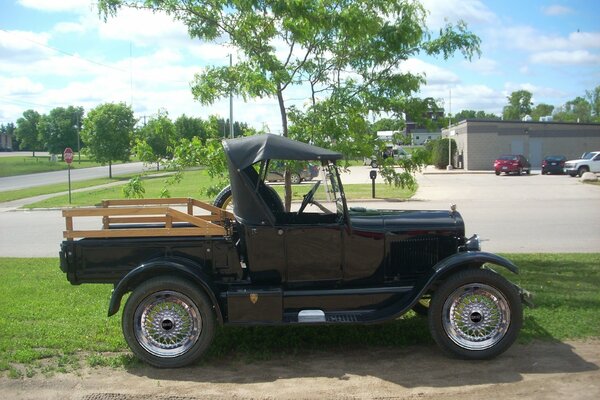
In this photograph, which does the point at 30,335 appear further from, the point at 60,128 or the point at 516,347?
the point at 60,128

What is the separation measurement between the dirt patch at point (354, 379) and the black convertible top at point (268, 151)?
5.98 ft

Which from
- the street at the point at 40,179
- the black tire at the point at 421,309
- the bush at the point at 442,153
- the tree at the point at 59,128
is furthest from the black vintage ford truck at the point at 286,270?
the tree at the point at 59,128

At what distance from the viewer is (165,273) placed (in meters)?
5.48

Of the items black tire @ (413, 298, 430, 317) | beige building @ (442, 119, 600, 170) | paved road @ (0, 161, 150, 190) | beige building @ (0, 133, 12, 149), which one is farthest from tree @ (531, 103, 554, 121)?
black tire @ (413, 298, 430, 317)

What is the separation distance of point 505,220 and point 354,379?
42.3ft

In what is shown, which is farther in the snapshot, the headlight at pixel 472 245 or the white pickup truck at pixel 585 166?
the white pickup truck at pixel 585 166

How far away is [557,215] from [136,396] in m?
15.8

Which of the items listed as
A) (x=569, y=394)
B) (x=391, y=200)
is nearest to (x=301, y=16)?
(x=569, y=394)

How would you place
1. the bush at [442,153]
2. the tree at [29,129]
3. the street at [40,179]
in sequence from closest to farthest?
the street at [40,179]
the bush at [442,153]
the tree at [29,129]

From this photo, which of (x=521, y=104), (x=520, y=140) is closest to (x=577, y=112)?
(x=521, y=104)

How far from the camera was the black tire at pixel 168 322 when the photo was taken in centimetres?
534

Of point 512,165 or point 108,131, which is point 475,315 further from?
point 108,131

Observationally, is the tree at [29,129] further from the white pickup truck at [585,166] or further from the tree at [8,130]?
the white pickup truck at [585,166]

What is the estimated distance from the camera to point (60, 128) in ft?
253
